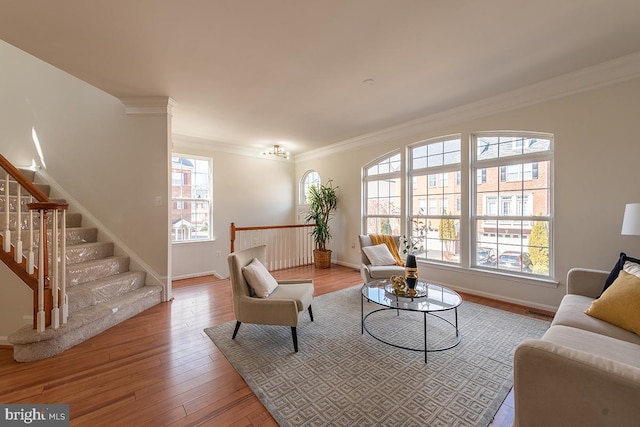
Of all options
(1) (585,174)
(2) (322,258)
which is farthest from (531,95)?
(2) (322,258)

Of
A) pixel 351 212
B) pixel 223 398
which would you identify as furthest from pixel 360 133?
pixel 223 398

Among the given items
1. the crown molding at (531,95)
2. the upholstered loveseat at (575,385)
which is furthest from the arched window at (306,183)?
the upholstered loveseat at (575,385)

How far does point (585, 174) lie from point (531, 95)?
1.14m

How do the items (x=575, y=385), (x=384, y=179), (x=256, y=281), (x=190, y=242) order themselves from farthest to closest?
(x=384, y=179), (x=190, y=242), (x=256, y=281), (x=575, y=385)

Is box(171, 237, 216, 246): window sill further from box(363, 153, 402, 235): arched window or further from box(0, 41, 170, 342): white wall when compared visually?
box(363, 153, 402, 235): arched window

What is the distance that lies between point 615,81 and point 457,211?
84.0 inches

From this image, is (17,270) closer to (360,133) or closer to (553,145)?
(360,133)

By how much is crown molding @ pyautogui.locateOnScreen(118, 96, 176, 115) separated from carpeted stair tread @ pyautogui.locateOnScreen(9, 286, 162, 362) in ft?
8.01

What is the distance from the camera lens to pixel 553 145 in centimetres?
316

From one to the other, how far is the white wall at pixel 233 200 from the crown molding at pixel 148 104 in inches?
51.9

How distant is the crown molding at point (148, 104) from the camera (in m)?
3.49

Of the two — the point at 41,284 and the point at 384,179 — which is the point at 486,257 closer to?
the point at 384,179

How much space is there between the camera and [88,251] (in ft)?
10.9
